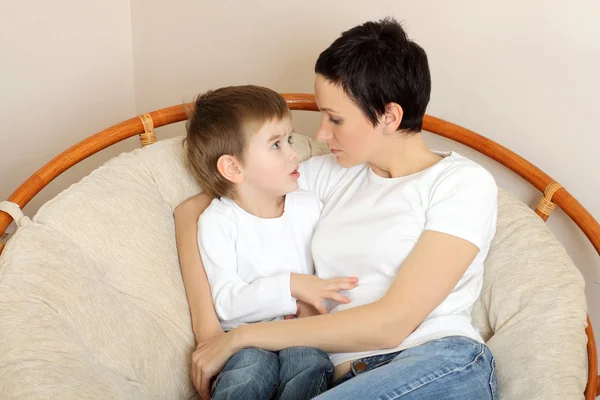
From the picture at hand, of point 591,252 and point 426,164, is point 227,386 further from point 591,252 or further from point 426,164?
point 591,252

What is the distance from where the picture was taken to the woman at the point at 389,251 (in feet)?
4.04

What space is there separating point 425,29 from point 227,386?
0.98 metres

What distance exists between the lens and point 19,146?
205 centimetres

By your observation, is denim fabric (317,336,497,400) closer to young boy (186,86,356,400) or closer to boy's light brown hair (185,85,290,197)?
young boy (186,86,356,400)

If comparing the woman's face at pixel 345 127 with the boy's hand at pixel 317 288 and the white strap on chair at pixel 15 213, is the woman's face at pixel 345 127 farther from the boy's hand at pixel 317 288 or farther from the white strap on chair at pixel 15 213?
the white strap on chair at pixel 15 213

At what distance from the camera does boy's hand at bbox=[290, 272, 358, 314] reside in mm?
1354

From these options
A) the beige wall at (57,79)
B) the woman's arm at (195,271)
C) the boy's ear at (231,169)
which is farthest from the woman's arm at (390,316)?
the beige wall at (57,79)

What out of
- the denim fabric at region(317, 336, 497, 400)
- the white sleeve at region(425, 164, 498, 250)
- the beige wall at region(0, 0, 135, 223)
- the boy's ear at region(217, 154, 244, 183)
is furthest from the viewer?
the beige wall at region(0, 0, 135, 223)

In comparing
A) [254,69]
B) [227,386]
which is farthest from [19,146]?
[227,386]

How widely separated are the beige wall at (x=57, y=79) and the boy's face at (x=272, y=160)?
2.99 feet

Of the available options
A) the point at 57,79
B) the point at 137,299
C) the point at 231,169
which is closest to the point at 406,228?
the point at 231,169

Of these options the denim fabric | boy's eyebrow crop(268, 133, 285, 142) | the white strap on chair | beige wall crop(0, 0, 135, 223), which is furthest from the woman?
beige wall crop(0, 0, 135, 223)

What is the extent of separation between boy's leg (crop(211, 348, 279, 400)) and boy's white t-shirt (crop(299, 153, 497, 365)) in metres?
0.14

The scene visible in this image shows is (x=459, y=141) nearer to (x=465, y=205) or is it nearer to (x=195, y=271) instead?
(x=465, y=205)
